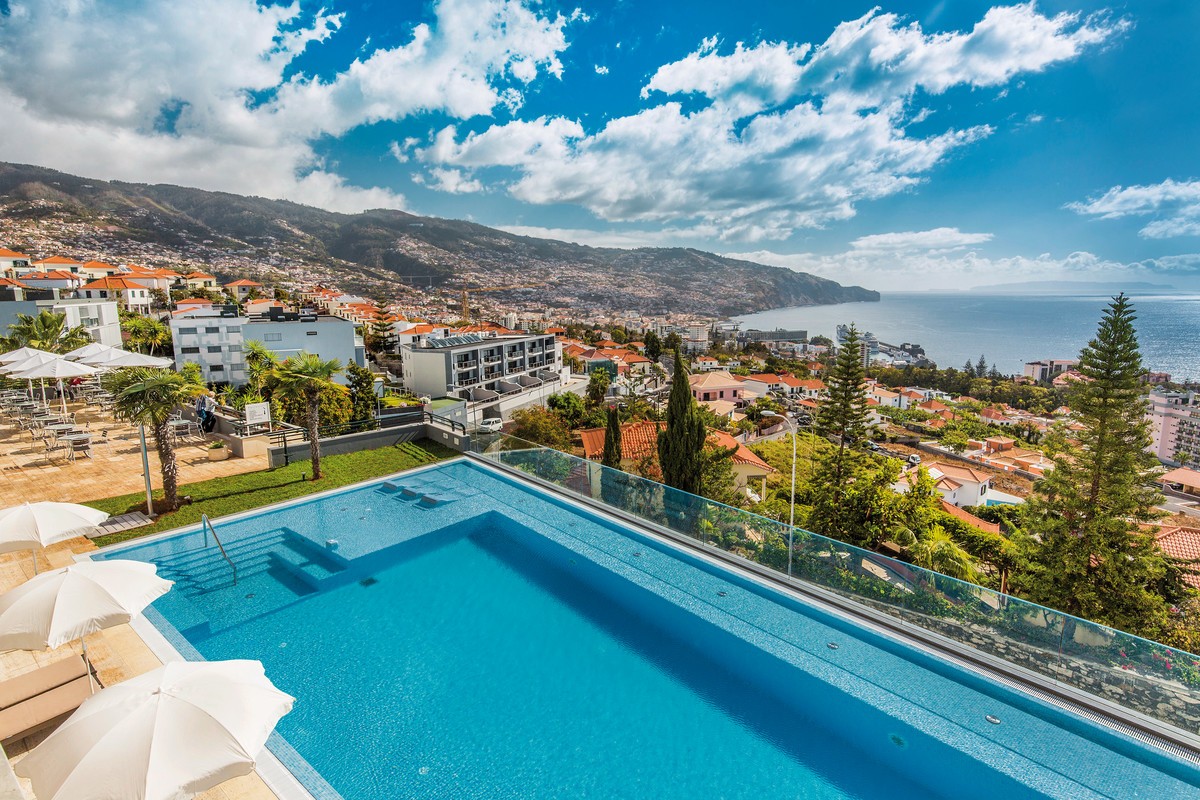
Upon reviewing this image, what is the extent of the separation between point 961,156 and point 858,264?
24115 millimetres

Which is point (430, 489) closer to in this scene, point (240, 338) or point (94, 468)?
point (94, 468)

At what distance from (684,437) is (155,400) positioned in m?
10.6

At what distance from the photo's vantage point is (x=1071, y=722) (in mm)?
5480

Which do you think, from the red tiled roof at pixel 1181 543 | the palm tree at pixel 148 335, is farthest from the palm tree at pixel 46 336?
the red tiled roof at pixel 1181 543

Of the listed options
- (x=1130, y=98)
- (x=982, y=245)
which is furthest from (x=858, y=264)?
(x=1130, y=98)

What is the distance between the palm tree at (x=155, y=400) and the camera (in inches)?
372

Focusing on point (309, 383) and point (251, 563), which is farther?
point (309, 383)

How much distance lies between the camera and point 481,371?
152ft

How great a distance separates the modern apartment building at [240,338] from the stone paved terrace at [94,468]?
65.1ft

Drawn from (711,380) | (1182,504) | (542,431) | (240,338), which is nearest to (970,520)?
(542,431)

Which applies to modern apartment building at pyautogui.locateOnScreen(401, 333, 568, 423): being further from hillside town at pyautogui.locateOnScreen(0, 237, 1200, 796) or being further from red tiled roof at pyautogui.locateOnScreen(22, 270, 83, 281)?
red tiled roof at pyautogui.locateOnScreen(22, 270, 83, 281)

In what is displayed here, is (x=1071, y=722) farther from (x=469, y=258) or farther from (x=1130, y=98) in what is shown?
(x=469, y=258)

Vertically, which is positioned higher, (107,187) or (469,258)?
(107,187)

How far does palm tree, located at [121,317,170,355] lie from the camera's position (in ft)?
106
